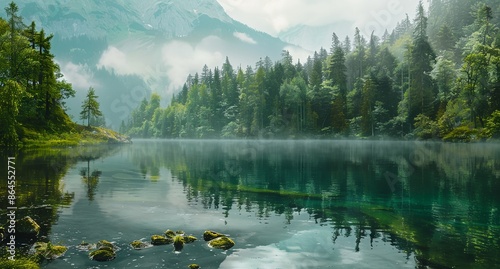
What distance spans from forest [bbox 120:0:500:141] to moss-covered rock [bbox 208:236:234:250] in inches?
3329

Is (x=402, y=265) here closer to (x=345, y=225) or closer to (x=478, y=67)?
(x=345, y=225)

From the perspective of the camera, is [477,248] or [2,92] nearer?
[477,248]

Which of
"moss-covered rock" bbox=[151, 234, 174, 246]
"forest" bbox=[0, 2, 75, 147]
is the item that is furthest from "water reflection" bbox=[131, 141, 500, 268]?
"forest" bbox=[0, 2, 75, 147]

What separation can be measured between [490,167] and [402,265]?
37.2 m

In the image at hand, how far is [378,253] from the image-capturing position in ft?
52.3

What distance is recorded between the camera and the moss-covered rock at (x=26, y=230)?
1630 centimetres

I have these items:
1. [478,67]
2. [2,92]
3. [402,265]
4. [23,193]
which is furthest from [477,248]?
[478,67]

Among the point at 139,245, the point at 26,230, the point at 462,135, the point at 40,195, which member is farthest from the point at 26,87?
the point at 462,135

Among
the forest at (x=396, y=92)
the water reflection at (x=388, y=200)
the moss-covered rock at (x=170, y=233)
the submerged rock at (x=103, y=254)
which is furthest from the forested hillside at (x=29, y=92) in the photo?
the forest at (x=396, y=92)

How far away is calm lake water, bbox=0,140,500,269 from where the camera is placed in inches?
603

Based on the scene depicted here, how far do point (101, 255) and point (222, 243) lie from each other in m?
5.19

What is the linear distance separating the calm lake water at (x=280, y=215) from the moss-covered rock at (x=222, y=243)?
382 mm

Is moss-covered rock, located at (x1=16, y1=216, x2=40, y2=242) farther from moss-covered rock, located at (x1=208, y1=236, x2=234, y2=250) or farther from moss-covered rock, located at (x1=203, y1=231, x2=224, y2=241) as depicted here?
moss-covered rock, located at (x1=208, y1=236, x2=234, y2=250)

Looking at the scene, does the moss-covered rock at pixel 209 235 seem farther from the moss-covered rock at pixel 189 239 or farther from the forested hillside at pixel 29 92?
the forested hillside at pixel 29 92
